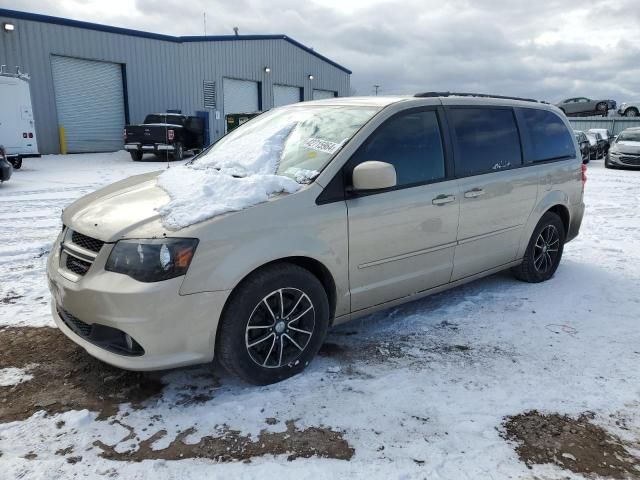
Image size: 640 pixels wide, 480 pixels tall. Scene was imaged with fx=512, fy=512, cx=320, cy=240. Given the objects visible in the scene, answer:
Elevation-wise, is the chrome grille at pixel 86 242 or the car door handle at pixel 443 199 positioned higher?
the car door handle at pixel 443 199

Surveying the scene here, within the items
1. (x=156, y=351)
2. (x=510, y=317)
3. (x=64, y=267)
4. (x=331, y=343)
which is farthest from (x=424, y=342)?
(x=64, y=267)

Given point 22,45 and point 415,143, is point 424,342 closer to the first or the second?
point 415,143

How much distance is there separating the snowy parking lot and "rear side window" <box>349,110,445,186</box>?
1.24 m

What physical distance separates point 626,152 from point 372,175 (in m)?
18.4

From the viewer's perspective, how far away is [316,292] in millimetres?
3264

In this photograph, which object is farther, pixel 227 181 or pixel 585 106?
pixel 585 106

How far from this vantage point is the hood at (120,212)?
2.87 m

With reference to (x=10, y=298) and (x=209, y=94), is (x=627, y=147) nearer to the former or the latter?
(x=209, y=94)

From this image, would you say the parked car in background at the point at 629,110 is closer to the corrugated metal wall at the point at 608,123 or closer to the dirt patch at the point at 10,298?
the corrugated metal wall at the point at 608,123

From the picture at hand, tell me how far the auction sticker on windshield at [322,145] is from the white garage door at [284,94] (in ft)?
89.6

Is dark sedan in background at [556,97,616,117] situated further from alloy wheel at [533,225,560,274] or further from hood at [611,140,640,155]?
alloy wheel at [533,225,560,274]

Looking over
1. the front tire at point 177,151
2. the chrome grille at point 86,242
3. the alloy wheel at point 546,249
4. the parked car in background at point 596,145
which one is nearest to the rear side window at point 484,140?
the alloy wheel at point 546,249

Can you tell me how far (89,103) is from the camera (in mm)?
21656

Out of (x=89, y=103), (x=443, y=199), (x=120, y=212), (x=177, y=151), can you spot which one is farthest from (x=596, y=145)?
(x=120, y=212)
